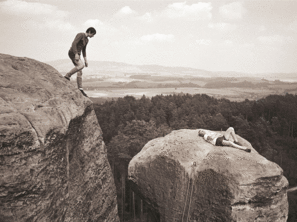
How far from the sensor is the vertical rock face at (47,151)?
232 inches

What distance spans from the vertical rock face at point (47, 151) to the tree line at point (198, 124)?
23.6 metres

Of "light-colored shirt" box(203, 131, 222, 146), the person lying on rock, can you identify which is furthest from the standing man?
the person lying on rock

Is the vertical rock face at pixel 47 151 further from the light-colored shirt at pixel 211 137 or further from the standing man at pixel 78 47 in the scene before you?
the light-colored shirt at pixel 211 137

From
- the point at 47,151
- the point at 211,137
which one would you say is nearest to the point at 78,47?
the point at 47,151

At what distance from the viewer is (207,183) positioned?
34.3 feet

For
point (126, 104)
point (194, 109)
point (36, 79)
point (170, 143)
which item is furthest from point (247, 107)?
A: point (36, 79)

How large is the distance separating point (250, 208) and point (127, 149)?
92.0 feet

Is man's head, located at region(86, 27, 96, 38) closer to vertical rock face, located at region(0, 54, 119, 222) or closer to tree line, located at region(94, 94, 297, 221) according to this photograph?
vertical rock face, located at region(0, 54, 119, 222)

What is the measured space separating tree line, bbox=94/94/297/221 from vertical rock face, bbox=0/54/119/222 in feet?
77.4

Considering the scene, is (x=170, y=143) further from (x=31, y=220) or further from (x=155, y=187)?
(x=31, y=220)

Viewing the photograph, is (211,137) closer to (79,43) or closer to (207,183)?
(207,183)

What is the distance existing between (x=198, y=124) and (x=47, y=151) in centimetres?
3992

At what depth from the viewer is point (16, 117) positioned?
6.11 m

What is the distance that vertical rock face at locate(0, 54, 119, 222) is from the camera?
5.89 metres
